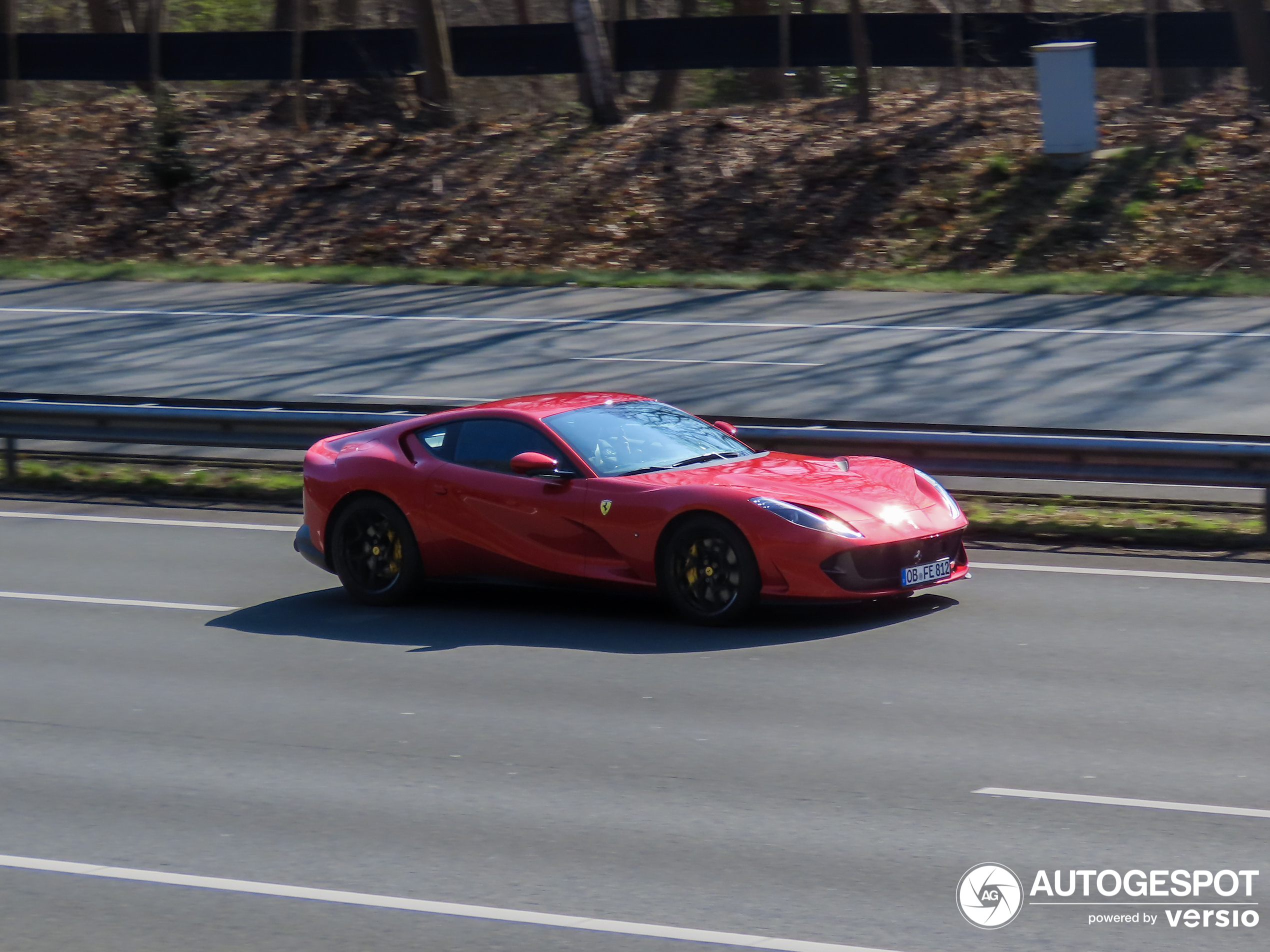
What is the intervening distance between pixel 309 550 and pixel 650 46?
26.5 metres

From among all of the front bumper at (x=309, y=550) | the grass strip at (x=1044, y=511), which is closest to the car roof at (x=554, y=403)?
the front bumper at (x=309, y=550)

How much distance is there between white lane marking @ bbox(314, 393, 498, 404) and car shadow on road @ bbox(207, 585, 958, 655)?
275 inches

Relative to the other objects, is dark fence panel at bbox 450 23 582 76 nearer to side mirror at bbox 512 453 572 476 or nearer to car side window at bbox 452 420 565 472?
car side window at bbox 452 420 565 472

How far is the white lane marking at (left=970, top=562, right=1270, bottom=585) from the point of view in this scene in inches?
420

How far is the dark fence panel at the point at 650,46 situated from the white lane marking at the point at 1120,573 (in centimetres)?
2224

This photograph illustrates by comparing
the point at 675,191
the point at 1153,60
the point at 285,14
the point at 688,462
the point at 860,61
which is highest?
the point at 285,14

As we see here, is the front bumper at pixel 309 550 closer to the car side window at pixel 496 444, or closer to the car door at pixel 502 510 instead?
the car door at pixel 502 510

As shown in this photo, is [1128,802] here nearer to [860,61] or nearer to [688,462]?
[688,462]

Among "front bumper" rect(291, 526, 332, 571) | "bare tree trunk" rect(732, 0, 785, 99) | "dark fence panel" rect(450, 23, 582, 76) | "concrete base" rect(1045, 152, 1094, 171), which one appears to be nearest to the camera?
"front bumper" rect(291, 526, 332, 571)

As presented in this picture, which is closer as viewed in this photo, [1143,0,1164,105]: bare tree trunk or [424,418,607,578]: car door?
[424,418,607,578]: car door

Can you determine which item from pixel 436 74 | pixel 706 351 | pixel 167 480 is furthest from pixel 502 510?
pixel 436 74

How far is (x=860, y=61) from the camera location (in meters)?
32.4

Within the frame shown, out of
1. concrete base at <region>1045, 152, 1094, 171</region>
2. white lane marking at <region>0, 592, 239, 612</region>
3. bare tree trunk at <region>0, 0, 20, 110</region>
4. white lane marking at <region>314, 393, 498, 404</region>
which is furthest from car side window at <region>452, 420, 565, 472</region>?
bare tree trunk at <region>0, 0, 20, 110</region>

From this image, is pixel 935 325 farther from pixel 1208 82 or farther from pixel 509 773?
pixel 509 773
